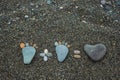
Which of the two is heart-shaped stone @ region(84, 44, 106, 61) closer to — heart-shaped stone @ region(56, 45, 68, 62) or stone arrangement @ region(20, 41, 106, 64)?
stone arrangement @ region(20, 41, 106, 64)

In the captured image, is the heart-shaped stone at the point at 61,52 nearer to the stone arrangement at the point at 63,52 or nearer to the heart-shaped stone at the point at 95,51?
the stone arrangement at the point at 63,52

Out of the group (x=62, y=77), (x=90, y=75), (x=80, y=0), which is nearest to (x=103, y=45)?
(x=90, y=75)

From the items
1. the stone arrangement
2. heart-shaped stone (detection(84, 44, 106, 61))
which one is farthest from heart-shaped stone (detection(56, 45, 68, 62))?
heart-shaped stone (detection(84, 44, 106, 61))

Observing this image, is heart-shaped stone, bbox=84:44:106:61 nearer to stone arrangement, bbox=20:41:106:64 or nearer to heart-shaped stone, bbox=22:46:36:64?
stone arrangement, bbox=20:41:106:64

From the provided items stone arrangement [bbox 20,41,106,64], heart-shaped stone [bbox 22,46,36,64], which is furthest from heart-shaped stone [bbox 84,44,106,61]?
heart-shaped stone [bbox 22,46,36,64]

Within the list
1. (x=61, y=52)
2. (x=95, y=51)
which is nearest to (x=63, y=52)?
(x=61, y=52)

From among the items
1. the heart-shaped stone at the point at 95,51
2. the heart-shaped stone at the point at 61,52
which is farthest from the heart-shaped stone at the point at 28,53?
the heart-shaped stone at the point at 95,51
